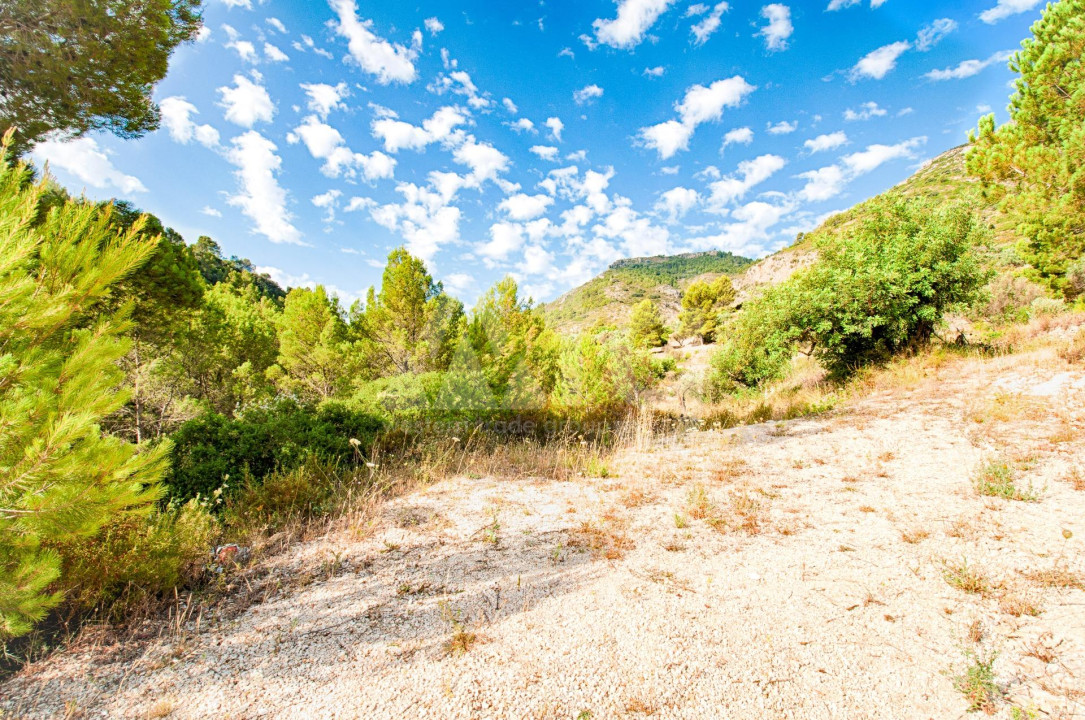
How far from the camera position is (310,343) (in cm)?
1397

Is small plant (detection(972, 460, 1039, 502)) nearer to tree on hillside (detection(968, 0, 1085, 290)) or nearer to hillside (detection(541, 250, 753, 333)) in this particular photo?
tree on hillside (detection(968, 0, 1085, 290))

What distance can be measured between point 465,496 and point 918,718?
3.92 metres

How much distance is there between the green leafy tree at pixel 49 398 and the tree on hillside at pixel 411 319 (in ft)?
32.1

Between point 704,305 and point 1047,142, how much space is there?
3629 centimetres

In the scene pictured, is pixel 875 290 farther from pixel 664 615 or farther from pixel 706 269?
pixel 706 269

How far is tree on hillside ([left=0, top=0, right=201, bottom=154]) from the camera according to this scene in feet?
15.0

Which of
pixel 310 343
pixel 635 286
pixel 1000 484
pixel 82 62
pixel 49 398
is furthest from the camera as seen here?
pixel 635 286

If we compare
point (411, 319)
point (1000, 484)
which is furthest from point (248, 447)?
point (1000, 484)

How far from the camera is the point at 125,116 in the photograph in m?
5.48

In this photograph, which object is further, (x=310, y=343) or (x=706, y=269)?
(x=706, y=269)

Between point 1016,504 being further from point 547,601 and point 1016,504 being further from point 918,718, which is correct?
point 547,601

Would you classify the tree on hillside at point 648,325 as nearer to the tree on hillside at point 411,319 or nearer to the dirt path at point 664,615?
the tree on hillside at point 411,319

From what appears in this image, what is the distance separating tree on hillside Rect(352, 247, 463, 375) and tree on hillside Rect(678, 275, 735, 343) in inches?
1356

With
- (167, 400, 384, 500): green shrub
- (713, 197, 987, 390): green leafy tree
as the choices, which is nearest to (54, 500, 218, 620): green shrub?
(167, 400, 384, 500): green shrub
